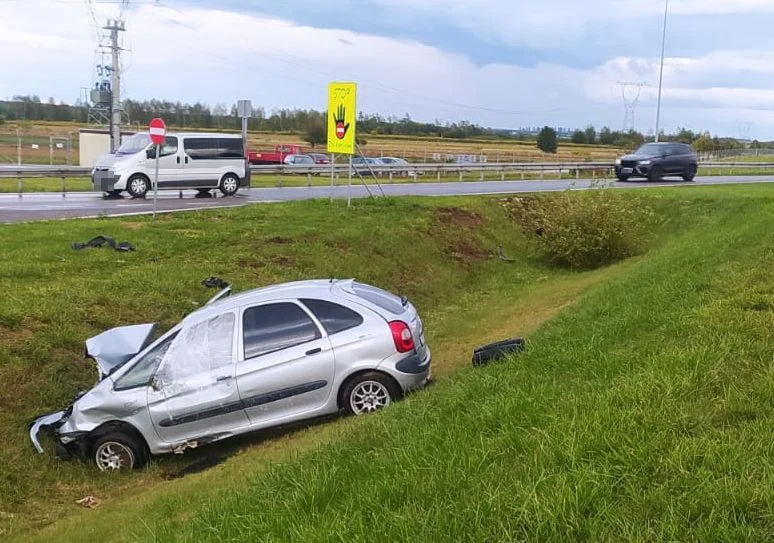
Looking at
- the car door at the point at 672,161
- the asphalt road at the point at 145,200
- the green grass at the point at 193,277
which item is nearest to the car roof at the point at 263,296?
the green grass at the point at 193,277

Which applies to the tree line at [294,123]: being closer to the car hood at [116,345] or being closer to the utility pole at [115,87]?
the utility pole at [115,87]

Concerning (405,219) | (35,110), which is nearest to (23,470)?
(405,219)

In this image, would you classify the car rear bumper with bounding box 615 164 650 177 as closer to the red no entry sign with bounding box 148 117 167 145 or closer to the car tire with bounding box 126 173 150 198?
the car tire with bounding box 126 173 150 198

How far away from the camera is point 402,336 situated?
8.27 m

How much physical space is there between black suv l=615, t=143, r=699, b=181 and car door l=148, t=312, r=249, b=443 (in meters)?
28.6

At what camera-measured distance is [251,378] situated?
25.9 feet

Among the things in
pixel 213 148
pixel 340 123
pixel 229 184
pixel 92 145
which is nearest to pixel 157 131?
pixel 340 123

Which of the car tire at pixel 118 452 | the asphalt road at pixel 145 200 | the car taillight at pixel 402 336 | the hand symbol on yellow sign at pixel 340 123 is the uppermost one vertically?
the hand symbol on yellow sign at pixel 340 123

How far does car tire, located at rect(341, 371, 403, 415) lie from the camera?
802 centimetres

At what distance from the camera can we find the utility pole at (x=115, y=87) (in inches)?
1630

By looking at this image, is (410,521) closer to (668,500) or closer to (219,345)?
(668,500)

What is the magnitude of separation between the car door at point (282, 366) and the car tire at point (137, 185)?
57.8ft

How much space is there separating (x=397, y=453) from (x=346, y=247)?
43.0 ft

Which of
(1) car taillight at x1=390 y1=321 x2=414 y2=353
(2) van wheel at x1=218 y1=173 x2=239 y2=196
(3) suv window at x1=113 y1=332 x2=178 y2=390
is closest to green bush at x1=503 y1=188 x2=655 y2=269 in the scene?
(2) van wheel at x1=218 y1=173 x2=239 y2=196
